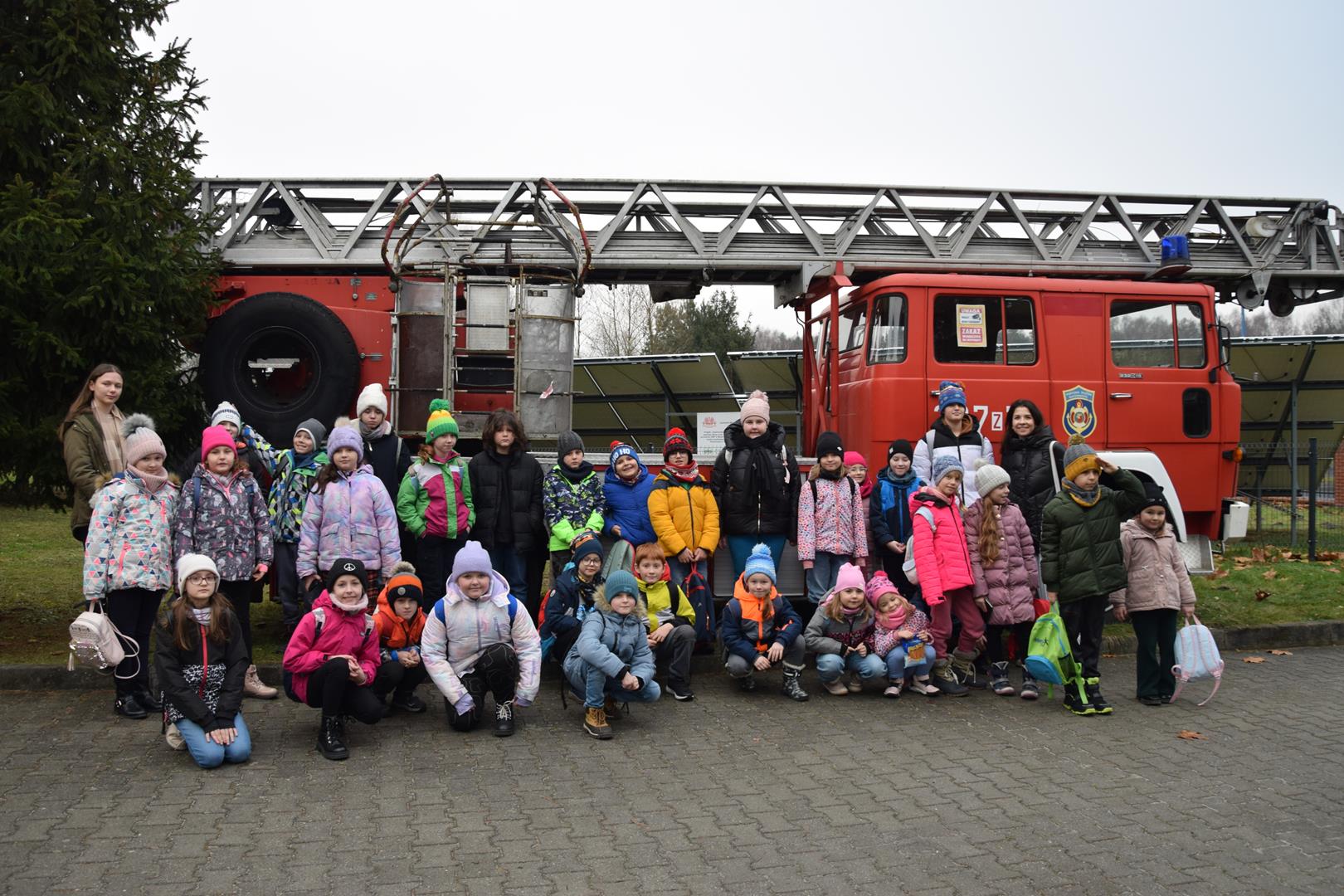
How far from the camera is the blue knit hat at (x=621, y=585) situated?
21.5ft

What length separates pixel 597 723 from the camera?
249 inches

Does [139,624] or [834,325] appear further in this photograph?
[834,325]

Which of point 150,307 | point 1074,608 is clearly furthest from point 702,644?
point 150,307

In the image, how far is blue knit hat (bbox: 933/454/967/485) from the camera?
750 cm

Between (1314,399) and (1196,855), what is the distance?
11.9 meters

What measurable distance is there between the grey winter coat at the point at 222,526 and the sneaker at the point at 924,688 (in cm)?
425

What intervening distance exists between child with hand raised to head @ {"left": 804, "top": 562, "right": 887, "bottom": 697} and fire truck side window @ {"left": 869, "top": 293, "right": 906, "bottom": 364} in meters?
2.56

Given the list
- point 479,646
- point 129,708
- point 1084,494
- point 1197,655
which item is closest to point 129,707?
point 129,708

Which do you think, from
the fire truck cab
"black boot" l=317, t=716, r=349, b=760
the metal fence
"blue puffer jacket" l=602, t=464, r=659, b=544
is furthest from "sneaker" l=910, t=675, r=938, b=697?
the metal fence

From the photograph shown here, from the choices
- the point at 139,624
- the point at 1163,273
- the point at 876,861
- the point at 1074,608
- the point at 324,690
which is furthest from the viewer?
the point at 1163,273

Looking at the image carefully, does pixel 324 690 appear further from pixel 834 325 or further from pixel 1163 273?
pixel 1163 273

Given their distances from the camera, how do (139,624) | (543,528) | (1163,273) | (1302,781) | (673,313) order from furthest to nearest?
(673,313), (1163,273), (543,528), (139,624), (1302,781)

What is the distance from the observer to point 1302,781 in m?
5.46

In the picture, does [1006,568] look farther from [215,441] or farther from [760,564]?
[215,441]
